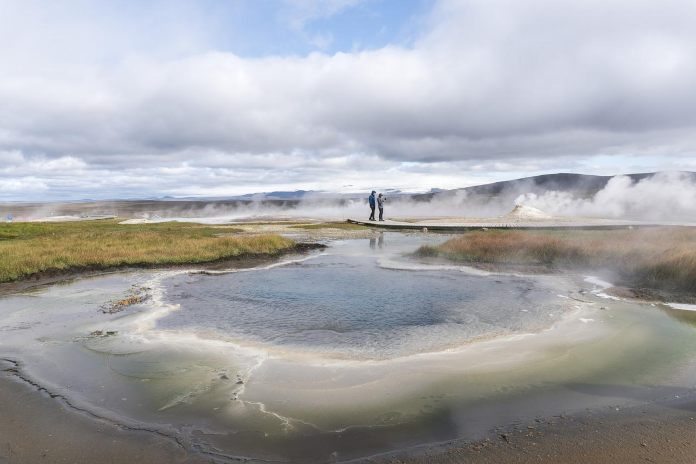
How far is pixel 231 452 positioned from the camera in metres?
6.24

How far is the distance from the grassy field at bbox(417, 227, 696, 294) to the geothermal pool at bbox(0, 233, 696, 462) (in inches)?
105

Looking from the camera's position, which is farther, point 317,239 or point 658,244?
point 317,239

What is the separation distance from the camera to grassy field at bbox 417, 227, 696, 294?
16.9 meters

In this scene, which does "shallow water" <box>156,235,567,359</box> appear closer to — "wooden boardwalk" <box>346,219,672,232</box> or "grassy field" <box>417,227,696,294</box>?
"grassy field" <box>417,227,696,294</box>

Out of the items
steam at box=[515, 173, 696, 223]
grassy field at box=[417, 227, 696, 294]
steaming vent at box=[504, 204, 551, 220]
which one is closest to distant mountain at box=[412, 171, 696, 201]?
steam at box=[515, 173, 696, 223]

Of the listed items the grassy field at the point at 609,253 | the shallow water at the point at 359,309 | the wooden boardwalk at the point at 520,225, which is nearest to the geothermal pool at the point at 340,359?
the shallow water at the point at 359,309

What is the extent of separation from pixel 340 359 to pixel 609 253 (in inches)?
659

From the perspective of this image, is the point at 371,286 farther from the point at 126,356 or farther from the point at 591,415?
the point at 591,415

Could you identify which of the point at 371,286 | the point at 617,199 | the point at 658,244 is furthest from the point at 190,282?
the point at 617,199

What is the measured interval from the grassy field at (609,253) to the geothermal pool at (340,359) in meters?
2.66

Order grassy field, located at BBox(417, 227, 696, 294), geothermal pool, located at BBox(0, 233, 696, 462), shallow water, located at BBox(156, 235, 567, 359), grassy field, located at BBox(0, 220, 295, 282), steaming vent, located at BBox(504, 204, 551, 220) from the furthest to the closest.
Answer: steaming vent, located at BBox(504, 204, 551, 220) < grassy field, located at BBox(0, 220, 295, 282) < grassy field, located at BBox(417, 227, 696, 294) < shallow water, located at BBox(156, 235, 567, 359) < geothermal pool, located at BBox(0, 233, 696, 462)

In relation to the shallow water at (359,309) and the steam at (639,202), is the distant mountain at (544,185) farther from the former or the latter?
the shallow water at (359,309)

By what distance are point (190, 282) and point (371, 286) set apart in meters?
7.39

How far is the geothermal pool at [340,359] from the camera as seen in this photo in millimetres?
7051
